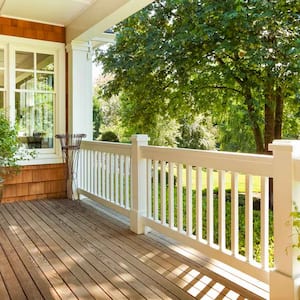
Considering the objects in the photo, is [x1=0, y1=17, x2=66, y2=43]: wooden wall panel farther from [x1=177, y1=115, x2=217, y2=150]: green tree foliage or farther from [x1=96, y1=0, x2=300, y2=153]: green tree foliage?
[x1=177, y1=115, x2=217, y2=150]: green tree foliage

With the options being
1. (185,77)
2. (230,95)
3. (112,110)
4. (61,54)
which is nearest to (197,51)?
(185,77)

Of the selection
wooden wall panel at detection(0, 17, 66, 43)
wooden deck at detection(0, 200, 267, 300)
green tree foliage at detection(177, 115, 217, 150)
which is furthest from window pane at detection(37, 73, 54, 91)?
green tree foliage at detection(177, 115, 217, 150)

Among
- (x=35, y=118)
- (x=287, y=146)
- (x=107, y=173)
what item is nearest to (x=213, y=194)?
Result: (x=287, y=146)

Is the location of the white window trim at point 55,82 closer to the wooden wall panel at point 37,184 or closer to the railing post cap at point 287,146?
the wooden wall panel at point 37,184

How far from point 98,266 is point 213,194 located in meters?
1.21

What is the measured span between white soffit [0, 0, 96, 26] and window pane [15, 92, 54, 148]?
1151mm

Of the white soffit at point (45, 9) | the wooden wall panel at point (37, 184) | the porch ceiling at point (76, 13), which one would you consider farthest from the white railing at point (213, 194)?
the white soffit at point (45, 9)

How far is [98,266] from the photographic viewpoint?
270cm

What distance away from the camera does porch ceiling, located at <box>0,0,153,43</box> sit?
407 centimetres

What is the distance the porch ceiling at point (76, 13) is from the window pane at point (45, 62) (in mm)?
423

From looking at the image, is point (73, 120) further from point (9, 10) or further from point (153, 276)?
point (153, 276)

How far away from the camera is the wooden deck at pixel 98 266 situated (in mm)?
2264

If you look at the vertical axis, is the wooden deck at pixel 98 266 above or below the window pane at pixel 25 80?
below

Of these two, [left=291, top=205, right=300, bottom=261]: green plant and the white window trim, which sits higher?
the white window trim
